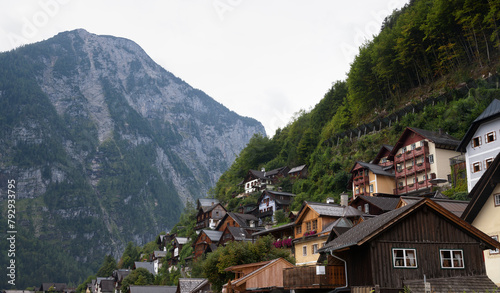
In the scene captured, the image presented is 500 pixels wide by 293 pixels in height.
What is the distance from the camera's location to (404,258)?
25812mm

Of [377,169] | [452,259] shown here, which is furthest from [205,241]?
[452,259]

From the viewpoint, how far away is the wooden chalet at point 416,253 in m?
25.2

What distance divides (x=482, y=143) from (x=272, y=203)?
174ft

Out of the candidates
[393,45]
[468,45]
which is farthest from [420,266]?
[393,45]

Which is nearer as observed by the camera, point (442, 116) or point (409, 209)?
point (409, 209)

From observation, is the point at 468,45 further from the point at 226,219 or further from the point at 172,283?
the point at 172,283

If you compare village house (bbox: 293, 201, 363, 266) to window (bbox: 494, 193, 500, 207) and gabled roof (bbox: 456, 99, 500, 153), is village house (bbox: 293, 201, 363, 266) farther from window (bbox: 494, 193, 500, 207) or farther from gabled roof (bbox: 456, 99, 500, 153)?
window (bbox: 494, 193, 500, 207)

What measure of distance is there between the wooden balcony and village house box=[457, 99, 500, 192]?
24011 mm

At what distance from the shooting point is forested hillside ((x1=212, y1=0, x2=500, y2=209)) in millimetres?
67188

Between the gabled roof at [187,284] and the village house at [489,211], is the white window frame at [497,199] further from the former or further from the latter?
the gabled roof at [187,284]

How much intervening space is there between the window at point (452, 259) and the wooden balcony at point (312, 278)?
5.58 m

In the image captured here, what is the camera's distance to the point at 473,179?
46500mm

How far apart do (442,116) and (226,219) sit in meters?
44.8

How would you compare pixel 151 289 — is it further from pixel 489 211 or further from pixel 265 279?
pixel 489 211
